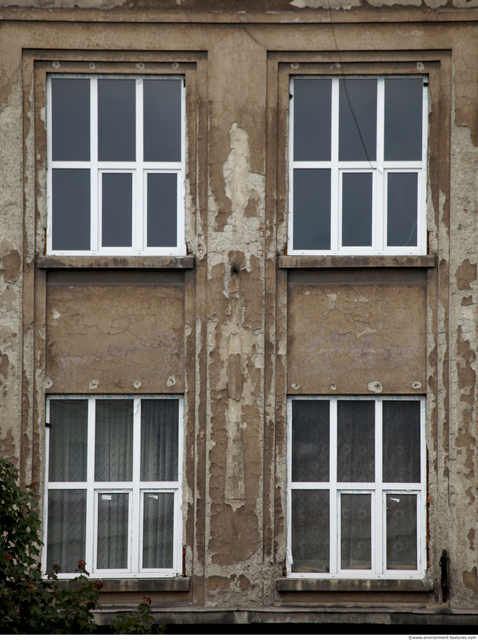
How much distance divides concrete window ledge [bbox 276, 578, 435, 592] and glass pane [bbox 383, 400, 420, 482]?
3.41 ft

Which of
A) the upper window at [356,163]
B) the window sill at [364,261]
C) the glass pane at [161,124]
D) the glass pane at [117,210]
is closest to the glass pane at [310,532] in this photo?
the window sill at [364,261]

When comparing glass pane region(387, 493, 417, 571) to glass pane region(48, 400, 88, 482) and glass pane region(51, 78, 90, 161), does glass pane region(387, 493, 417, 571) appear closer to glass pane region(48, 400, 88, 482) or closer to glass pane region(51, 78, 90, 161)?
glass pane region(48, 400, 88, 482)

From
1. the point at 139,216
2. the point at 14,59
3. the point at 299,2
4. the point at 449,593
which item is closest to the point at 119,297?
the point at 139,216

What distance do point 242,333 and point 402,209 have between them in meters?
2.24

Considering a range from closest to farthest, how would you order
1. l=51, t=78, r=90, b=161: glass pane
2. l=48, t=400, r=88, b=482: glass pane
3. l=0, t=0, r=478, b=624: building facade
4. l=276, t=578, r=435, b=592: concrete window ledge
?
l=276, t=578, r=435, b=592: concrete window ledge → l=0, t=0, r=478, b=624: building facade → l=48, t=400, r=88, b=482: glass pane → l=51, t=78, r=90, b=161: glass pane

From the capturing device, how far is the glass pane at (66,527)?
21.1 ft

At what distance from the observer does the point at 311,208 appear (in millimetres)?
6699

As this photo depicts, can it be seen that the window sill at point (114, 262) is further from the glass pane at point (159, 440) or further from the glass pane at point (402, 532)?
the glass pane at point (402, 532)

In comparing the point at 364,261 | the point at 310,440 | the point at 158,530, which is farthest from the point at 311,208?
the point at 158,530

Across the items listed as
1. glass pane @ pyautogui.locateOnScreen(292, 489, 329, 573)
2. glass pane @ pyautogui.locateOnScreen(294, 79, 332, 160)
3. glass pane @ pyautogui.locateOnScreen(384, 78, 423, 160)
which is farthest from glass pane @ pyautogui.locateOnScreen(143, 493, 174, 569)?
glass pane @ pyautogui.locateOnScreen(384, 78, 423, 160)

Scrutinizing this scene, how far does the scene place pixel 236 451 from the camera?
6.38 metres

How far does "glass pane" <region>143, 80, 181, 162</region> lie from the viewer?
6.66 metres

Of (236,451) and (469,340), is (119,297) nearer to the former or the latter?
(236,451)

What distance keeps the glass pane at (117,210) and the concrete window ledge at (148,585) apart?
3573mm
